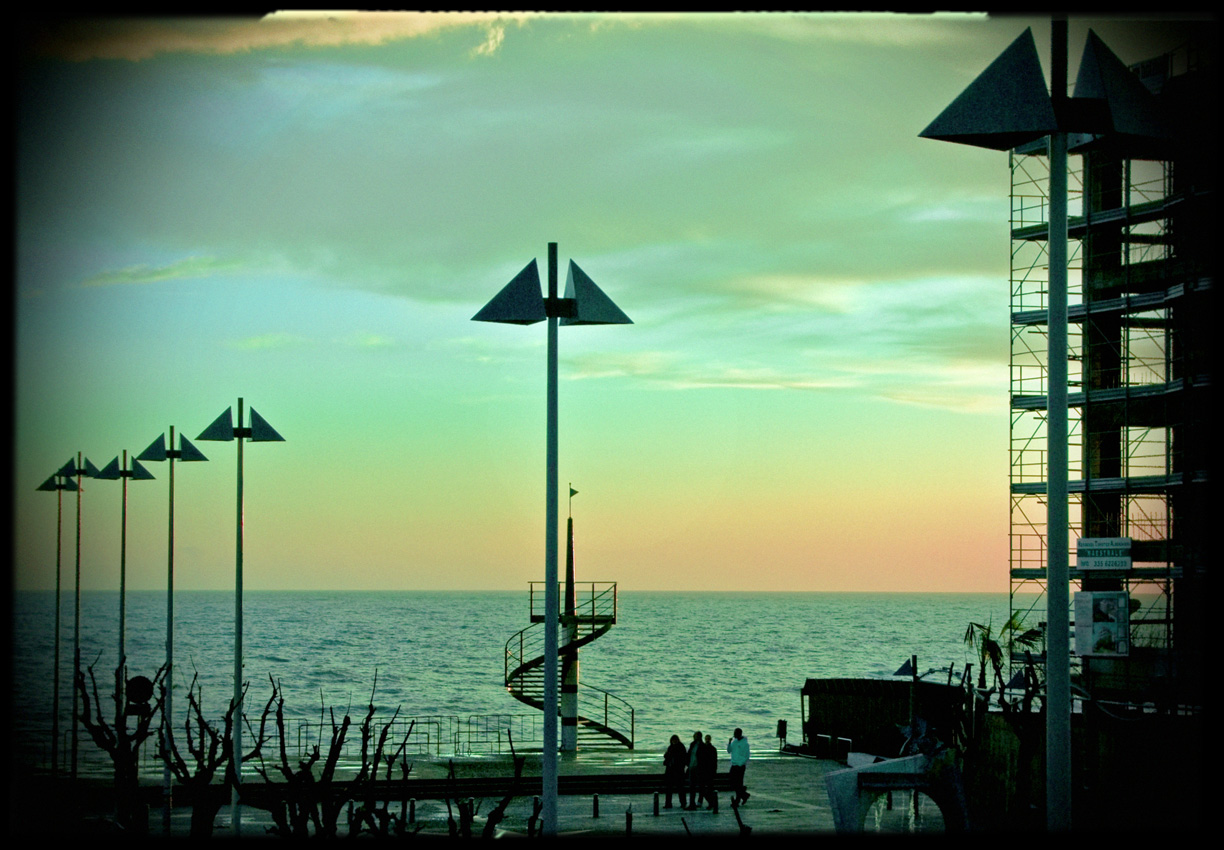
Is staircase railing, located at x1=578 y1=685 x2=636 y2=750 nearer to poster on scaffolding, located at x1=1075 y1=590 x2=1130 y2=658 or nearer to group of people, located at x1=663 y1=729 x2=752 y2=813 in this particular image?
poster on scaffolding, located at x1=1075 y1=590 x2=1130 y2=658

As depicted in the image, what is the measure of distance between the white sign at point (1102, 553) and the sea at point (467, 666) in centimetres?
928

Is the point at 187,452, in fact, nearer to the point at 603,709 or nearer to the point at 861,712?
the point at 861,712

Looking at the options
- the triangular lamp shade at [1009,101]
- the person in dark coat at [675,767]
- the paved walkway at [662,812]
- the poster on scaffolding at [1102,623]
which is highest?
the triangular lamp shade at [1009,101]

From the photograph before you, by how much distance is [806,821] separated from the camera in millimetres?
26797

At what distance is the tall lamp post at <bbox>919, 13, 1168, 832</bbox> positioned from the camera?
11586 mm

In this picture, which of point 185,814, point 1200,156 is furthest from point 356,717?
point 1200,156

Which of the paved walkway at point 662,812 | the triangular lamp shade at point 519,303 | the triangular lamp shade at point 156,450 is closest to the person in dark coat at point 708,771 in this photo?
the paved walkway at point 662,812

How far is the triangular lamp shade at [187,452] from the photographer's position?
3330 centimetres

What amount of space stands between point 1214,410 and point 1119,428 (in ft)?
A: 127

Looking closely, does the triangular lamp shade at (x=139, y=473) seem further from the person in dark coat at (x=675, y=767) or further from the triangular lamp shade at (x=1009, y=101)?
the triangular lamp shade at (x=1009, y=101)

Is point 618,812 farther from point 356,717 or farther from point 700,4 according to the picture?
point 356,717

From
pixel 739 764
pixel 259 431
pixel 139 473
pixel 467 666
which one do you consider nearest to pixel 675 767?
pixel 739 764

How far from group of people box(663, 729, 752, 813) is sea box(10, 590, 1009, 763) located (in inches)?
464

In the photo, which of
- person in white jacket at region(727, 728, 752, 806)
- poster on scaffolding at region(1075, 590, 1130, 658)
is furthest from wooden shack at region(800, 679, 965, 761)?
person in white jacket at region(727, 728, 752, 806)
